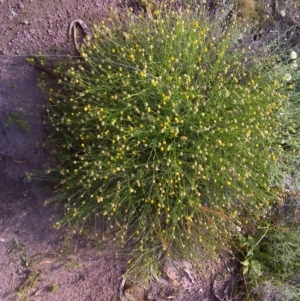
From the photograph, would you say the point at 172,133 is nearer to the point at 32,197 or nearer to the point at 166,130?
the point at 166,130

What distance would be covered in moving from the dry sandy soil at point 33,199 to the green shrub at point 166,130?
0.19 m

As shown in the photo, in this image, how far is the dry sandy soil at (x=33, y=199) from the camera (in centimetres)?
266

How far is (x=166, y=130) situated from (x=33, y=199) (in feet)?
3.53

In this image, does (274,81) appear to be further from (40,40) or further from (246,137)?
(40,40)

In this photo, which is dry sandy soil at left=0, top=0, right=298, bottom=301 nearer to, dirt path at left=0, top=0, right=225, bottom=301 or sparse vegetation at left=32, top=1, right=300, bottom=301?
dirt path at left=0, top=0, right=225, bottom=301

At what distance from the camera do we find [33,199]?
271 centimetres

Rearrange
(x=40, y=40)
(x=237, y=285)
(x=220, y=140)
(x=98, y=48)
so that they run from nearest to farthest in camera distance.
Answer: (x=220, y=140)
(x=98, y=48)
(x=40, y=40)
(x=237, y=285)

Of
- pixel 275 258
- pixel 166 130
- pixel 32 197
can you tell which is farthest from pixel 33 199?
pixel 275 258

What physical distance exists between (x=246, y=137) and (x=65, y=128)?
1.14 metres

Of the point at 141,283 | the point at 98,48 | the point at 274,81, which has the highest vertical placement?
the point at 274,81

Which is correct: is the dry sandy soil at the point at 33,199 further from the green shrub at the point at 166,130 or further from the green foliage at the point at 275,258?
the green foliage at the point at 275,258

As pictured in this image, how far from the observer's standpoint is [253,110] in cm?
242

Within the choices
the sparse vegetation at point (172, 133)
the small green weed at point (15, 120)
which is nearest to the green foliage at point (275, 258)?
the sparse vegetation at point (172, 133)

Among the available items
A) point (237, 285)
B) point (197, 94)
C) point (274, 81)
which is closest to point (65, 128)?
point (197, 94)
